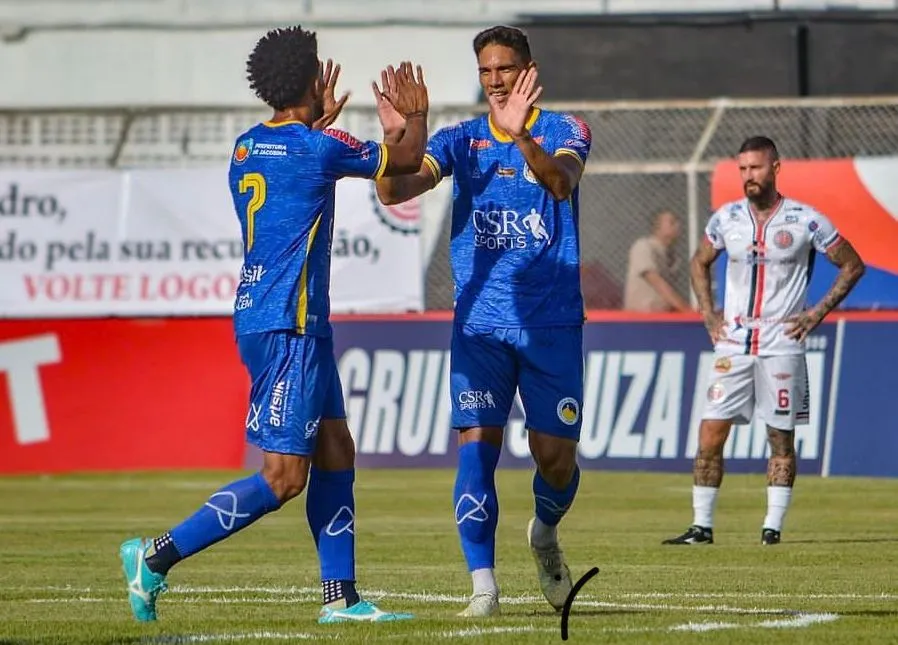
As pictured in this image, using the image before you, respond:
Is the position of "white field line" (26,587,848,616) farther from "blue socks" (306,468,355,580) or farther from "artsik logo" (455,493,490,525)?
"blue socks" (306,468,355,580)

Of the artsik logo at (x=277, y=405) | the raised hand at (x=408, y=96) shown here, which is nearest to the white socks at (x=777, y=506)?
the raised hand at (x=408, y=96)

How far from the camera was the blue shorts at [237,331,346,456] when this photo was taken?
26.6 ft

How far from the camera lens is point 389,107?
878 centimetres

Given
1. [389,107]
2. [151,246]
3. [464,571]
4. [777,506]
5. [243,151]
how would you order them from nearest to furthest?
[243,151], [389,107], [464,571], [777,506], [151,246]

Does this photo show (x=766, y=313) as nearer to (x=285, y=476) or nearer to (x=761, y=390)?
(x=761, y=390)

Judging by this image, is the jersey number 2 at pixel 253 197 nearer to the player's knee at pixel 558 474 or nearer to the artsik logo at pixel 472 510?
the artsik logo at pixel 472 510

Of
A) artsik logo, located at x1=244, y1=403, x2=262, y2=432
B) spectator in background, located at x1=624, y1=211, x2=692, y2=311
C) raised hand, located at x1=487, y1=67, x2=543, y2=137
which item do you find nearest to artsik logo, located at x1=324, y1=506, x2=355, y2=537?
artsik logo, located at x1=244, y1=403, x2=262, y2=432

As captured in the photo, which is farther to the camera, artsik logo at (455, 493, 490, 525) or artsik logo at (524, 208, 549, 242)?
artsik logo at (524, 208, 549, 242)

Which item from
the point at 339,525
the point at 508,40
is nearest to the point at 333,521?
the point at 339,525

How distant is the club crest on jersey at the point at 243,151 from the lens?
8.30m

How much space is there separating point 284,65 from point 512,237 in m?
1.29

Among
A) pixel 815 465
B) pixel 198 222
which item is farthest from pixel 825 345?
pixel 198 222

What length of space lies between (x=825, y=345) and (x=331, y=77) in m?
10.2

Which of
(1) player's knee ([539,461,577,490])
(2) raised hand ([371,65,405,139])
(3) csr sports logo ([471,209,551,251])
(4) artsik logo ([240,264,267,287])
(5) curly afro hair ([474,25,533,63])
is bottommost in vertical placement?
(1) player's knee ([539,461,577,490])
